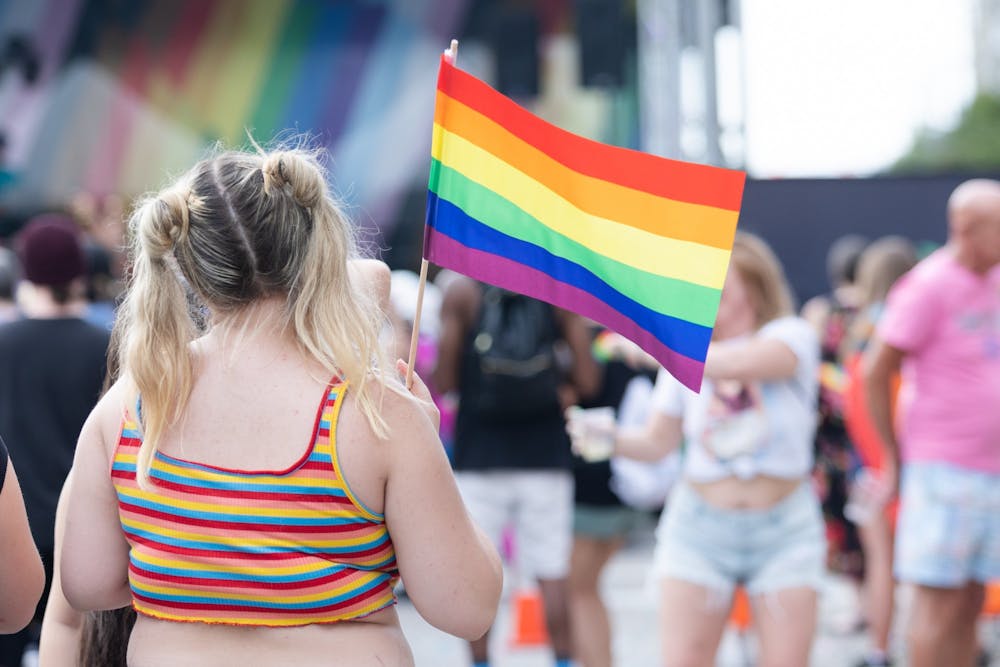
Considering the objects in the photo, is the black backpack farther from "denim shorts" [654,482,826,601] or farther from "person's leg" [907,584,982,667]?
"person's leg" [907,584,982,667]

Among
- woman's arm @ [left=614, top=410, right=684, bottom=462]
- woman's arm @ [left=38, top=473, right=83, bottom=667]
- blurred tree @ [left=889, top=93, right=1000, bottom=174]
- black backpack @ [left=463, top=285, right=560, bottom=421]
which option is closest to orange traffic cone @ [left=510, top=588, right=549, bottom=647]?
black backpack @ [left=463, top=285, right=560, bottom=421]

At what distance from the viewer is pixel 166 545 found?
2.07m

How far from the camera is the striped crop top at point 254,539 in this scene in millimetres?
2016

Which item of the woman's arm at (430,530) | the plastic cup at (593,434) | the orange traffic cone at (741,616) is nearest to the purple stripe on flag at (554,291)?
the woman's arm at (430,530)

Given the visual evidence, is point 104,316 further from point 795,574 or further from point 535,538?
point 795,574

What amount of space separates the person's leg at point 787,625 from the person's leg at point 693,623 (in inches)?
5.4

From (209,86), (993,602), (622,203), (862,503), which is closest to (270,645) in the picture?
(622,203)

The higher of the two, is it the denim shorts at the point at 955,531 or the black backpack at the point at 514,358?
the black backpack at the point at 514,358

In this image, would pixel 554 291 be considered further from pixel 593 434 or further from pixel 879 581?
pixel 879 581

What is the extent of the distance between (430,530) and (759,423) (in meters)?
2.36

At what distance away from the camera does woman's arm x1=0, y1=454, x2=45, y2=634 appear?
2.15m

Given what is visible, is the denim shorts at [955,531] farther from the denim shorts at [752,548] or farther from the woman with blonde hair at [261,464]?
the woman with blonde hair at [261,464]

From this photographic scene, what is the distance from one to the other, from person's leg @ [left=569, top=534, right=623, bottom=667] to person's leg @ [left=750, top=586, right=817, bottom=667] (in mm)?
1401

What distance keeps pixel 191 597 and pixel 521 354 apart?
3.37m
